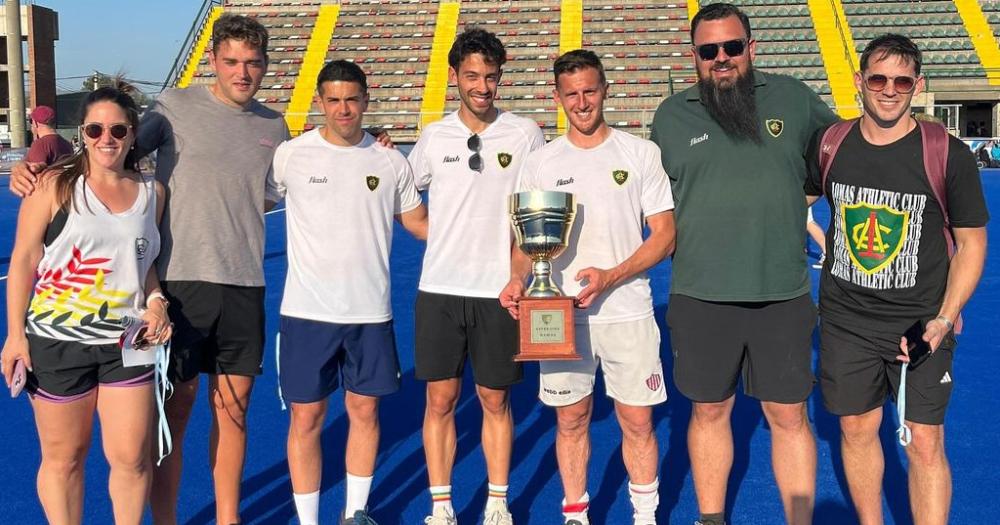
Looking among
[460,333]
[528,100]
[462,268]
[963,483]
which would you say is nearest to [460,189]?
[462,268]

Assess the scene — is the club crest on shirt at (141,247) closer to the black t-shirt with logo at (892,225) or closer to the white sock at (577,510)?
the white sock at (577,510)

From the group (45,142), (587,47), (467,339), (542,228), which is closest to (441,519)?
(467,339)

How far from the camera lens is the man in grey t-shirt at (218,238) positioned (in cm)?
331

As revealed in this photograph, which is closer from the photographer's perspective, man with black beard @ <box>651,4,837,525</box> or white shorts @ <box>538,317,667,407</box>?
man with black beard @ <box>651,4,837,525</box>

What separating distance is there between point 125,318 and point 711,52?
2236 millimetres

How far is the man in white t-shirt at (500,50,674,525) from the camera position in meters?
3.33

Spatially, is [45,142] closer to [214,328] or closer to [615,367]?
[214,328]

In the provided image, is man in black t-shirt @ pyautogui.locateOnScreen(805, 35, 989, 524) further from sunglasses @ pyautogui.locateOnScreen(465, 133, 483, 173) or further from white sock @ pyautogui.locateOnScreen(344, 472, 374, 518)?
white sock @ pyautogui.locateOnScreen(344, 472, 374, 518)

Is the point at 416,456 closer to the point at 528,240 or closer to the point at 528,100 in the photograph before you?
Answer: the point at 528,240

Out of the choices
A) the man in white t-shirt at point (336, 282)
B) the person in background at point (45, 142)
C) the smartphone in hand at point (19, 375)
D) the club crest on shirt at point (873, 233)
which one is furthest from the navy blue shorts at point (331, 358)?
the person in background at point (45, 142)

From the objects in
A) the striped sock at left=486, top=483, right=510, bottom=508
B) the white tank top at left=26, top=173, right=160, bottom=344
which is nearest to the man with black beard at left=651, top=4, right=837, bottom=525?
the striped sock at left=486, top=483, right=510, bottom=508

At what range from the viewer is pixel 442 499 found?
3582 millimetres

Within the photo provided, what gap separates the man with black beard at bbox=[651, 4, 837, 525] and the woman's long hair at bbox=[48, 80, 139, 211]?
189 cm

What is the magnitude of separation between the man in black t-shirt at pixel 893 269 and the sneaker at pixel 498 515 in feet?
4.26
